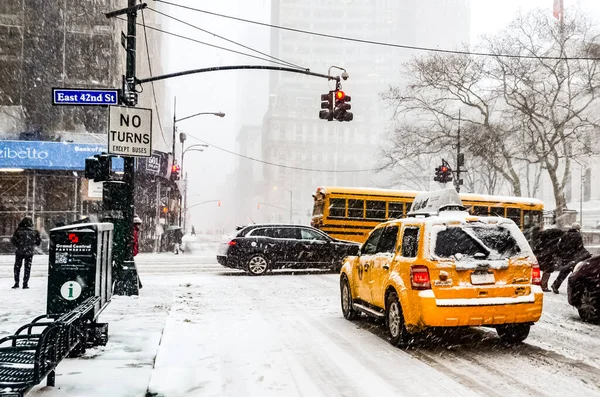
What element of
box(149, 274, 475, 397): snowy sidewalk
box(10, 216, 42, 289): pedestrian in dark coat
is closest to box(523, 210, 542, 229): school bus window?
box(149, 274, 475, 397): snowy sidewalk

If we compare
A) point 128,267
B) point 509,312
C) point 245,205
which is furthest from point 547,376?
point 245,205

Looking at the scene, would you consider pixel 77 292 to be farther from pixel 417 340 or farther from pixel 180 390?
pixel 417 340

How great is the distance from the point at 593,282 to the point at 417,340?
359cm

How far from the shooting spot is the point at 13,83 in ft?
106

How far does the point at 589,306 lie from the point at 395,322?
4.03 m

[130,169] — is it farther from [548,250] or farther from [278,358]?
[548,250]

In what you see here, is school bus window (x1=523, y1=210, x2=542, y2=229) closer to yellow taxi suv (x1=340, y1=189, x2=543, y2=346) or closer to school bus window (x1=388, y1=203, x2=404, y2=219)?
school bus window (x1=388, y1=203, x2=404, y2=219)

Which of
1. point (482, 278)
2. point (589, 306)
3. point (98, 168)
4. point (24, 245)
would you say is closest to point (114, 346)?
point (482, 278)

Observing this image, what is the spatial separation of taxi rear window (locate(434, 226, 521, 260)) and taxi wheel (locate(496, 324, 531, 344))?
1112 millimetres

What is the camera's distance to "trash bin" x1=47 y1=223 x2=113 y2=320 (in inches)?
283

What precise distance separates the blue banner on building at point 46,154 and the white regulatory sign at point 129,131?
1596cm

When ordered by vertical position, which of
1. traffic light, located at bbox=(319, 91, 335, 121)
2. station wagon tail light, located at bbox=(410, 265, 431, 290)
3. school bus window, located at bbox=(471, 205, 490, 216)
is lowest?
station wagon tail light, located at bbox=(410, 265, 431, 290)

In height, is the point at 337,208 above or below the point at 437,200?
below

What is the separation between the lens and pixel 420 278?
768 cm
